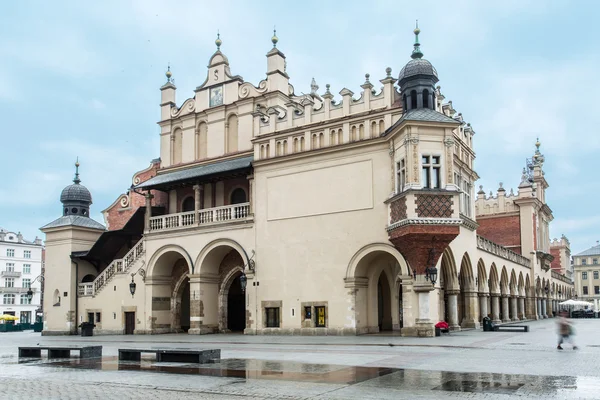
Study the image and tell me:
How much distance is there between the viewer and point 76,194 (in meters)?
43.7

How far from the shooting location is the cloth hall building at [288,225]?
27891mm

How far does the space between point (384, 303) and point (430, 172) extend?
11.4 metres

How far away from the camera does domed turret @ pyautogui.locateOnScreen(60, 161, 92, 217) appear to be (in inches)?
1713

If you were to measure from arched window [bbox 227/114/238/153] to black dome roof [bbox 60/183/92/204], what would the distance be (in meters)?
12.7

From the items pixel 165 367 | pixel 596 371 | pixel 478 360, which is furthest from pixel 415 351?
pixel 165 367

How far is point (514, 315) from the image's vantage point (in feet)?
156

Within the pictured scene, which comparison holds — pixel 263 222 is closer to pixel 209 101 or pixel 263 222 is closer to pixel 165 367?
pixel 209 101

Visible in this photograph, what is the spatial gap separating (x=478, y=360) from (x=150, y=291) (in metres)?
24.8

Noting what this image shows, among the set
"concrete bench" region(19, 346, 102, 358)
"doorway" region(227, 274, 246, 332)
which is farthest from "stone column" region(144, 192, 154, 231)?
"concrete bench" region(19, 346, 102, 358)

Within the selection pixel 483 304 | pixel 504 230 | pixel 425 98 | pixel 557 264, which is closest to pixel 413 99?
pixel 425 98

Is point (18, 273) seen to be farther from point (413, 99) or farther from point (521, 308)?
point (413, 99)

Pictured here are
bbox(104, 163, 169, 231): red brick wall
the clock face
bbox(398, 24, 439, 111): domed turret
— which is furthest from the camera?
bbox(104, 163, 169, 231): red brick wall

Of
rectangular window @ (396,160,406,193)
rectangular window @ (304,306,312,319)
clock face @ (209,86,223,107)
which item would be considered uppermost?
clock face @ (209,86,223,107)

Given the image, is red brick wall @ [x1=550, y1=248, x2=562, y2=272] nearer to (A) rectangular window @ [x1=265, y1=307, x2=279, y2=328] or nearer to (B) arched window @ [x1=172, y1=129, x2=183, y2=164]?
(B) arched window @ [x1=172, y1=129, x2=183, y2=164]
